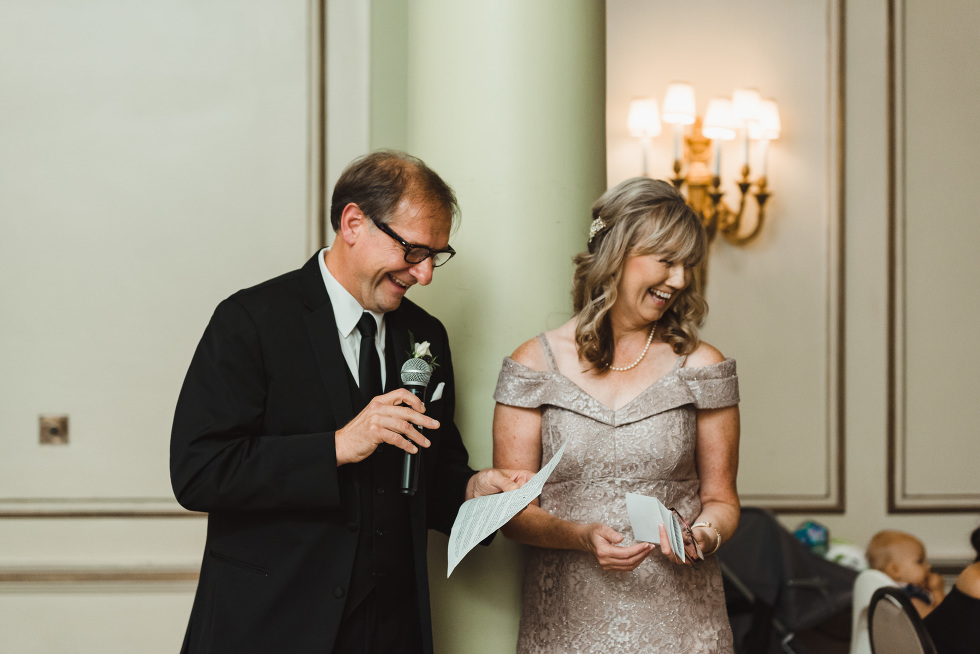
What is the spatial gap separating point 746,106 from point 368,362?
298 cm

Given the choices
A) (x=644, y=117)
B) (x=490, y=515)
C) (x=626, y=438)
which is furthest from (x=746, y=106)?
(x=490, y=515)

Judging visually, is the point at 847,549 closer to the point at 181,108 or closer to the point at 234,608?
the point at 234,608

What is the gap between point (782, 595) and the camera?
324 cm

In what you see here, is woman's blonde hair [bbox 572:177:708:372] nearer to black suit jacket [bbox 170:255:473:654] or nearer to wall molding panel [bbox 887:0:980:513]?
black suit jacket [bbox 170:255:473:654]

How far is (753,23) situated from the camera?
4.18 metres

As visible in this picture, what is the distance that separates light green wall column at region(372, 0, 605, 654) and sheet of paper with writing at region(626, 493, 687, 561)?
62 centimetres

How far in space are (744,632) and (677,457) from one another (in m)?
1.62

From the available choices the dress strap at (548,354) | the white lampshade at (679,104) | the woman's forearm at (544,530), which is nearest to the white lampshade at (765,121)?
the white lampshade at (679,104)

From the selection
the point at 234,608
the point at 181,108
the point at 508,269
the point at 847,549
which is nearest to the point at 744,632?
the point at 847,549

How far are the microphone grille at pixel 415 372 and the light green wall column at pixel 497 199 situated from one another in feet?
2.12

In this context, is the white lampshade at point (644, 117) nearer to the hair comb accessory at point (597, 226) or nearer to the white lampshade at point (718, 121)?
the white lampshade at point (718, 121)

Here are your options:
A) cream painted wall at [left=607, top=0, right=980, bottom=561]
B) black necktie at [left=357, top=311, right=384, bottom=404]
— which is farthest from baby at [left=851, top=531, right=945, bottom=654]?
black necktie at [left=357, top=311, right=384, bottom=404]

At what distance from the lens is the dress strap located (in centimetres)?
198

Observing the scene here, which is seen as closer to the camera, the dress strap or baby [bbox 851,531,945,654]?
the dress strap
